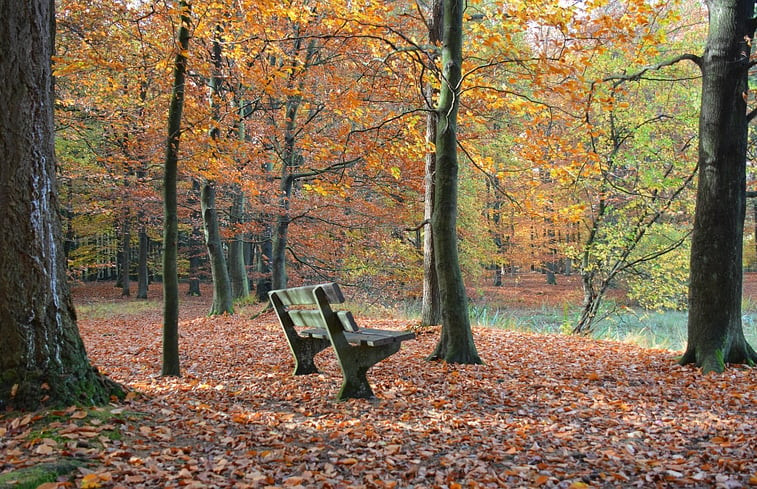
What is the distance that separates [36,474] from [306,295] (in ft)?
8.74

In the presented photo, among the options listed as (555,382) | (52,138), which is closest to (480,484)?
(555,382)

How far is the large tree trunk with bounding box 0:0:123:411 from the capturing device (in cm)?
360

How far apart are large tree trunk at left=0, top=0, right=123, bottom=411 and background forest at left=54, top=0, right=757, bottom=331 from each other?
1.97m

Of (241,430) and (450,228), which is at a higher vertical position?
(450,228)

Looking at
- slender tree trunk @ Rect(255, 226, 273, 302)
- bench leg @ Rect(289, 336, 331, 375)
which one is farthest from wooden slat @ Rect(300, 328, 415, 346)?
slender tree trunk @ Rect(255, 226, 273, 302)

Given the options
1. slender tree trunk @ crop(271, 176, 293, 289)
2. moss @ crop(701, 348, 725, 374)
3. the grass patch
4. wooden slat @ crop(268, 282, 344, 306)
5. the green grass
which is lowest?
the green grass

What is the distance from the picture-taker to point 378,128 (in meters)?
6.88

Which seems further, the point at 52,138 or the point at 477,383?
the point at 477,383

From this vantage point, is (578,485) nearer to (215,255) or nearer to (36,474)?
(36,474)

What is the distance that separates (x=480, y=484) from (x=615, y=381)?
11.4 feet

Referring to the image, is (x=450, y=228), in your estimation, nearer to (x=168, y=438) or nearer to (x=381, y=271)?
(x=168, y=438)

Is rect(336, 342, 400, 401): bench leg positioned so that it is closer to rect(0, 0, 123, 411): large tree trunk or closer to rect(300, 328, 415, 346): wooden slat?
rect(300, 328, 415, 346): wooden slat

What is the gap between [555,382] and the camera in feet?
18.5

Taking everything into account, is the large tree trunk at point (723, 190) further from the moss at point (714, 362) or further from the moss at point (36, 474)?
the moss at point (36, 474)
